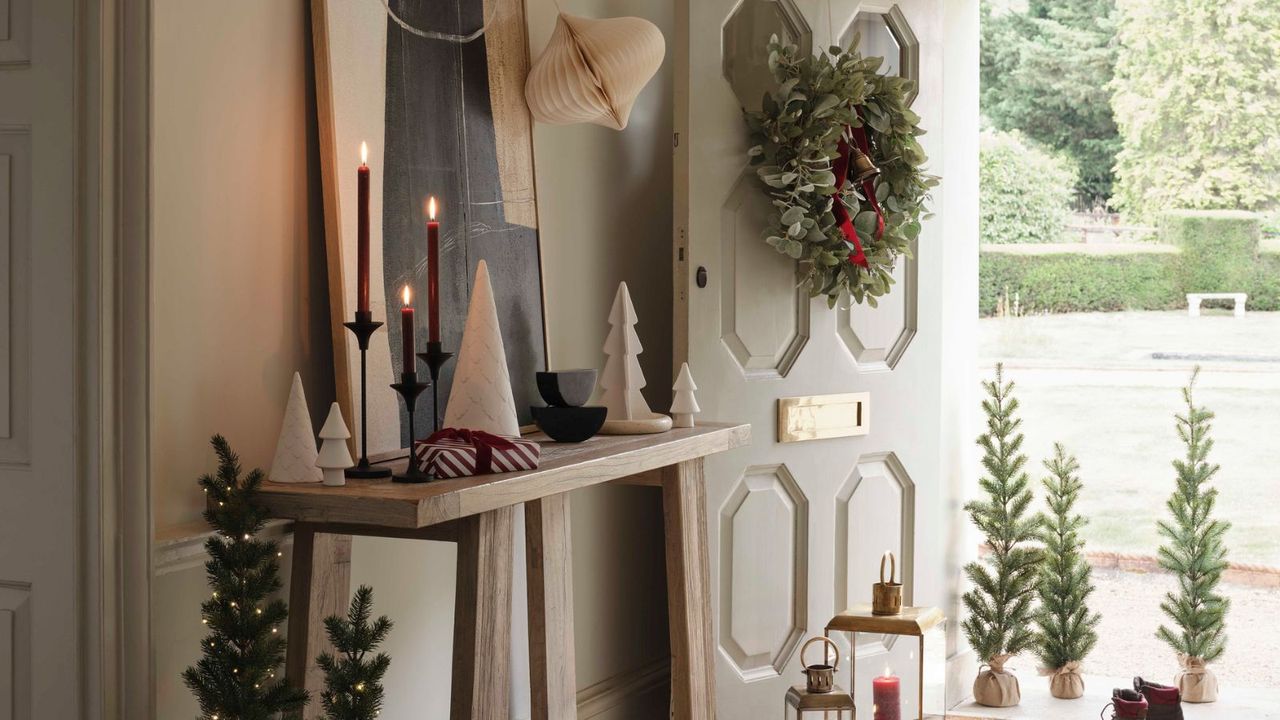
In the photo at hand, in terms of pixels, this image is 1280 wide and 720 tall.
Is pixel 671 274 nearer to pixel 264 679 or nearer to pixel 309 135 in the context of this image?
pixel 309 135

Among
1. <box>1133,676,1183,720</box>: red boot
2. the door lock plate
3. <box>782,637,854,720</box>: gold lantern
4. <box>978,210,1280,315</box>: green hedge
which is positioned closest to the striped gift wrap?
<box>782,637,854,720</box>: gold lantern

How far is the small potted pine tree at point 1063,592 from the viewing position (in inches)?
152

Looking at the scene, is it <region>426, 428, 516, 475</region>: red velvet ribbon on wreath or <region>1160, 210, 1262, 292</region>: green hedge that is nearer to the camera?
<region>426, 428, 516, 475</region>: red velvet ribbon on wreath

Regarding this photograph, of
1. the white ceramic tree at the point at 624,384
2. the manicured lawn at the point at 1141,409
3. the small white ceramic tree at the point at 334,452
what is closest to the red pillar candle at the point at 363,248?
the small white ceramic tree at the point at 334,452

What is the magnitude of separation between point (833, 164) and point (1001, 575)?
1.55 meters

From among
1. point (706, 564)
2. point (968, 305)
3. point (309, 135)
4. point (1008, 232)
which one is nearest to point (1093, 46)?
point (1008, 232)

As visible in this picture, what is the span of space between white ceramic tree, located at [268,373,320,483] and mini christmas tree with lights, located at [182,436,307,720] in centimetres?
7

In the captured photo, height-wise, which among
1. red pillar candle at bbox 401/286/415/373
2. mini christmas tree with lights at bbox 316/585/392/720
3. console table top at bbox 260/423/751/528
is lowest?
mini christmas tree with lights at bbox 316/585/392/720

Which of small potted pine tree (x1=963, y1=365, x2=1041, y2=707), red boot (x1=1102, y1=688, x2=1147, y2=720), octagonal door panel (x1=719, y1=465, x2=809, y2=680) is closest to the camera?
red boot (x1=1102, y1=688, x2=1147, y2=720)

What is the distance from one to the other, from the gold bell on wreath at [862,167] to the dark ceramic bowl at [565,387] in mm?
1113

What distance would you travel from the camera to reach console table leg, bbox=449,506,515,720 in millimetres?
1777

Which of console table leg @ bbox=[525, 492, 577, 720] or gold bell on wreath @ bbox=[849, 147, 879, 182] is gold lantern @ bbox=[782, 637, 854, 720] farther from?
gold bell on wreath @ bbox=[849, 147, 879, 182]

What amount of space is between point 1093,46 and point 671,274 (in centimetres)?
710

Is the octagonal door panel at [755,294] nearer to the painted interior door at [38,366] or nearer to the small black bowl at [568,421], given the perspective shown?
the small black bowl at [568,421]
